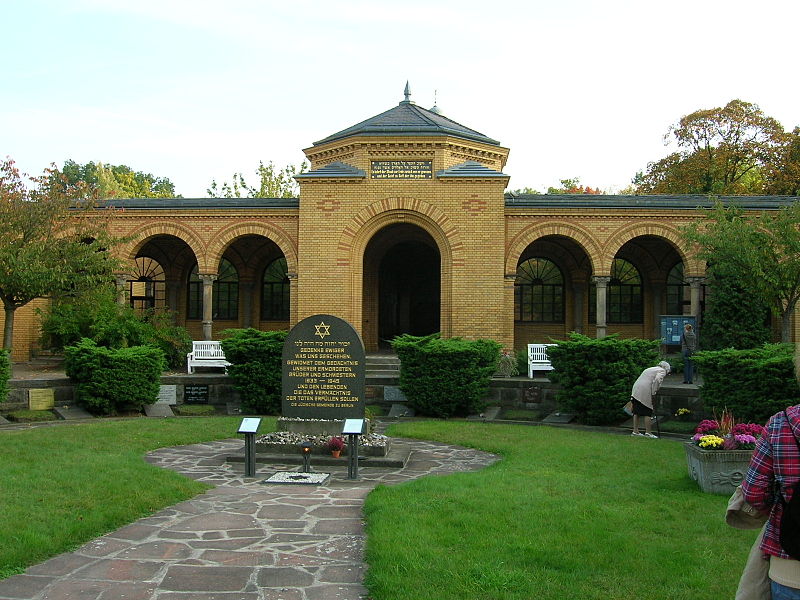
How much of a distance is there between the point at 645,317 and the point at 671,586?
20.1 meters

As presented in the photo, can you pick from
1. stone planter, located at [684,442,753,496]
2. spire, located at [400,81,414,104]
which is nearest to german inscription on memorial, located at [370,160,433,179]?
spire, located at [400,81,414,104]

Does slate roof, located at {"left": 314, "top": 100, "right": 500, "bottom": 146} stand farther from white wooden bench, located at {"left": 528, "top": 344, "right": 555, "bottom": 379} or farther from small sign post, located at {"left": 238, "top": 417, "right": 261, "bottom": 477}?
small sign post, located at {"left": 238, "top": 417, "right": 261, "bottom": 477}

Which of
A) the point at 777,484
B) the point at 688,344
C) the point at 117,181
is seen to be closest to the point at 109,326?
the point at 688,344

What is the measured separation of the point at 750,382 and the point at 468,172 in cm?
997

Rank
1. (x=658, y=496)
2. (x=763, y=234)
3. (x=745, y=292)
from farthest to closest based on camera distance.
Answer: (x=745, y=292) < (x=763, y=234) < (x=658, y=496)

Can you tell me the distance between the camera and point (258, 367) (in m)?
15.7

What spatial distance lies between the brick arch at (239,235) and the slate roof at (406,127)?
2930 mm

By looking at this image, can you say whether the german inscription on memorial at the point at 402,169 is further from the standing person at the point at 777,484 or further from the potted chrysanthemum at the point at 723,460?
the standing person at the point at 777,484

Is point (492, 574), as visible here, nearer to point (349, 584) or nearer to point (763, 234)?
point (349, 584)

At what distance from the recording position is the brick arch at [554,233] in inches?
819

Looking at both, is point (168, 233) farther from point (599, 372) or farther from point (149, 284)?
point (599, 372)

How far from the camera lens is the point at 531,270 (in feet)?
81.5

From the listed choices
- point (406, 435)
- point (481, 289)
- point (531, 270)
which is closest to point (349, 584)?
point (406, 435)

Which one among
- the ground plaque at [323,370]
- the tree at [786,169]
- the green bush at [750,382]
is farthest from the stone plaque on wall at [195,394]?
the tree at [786,169]
